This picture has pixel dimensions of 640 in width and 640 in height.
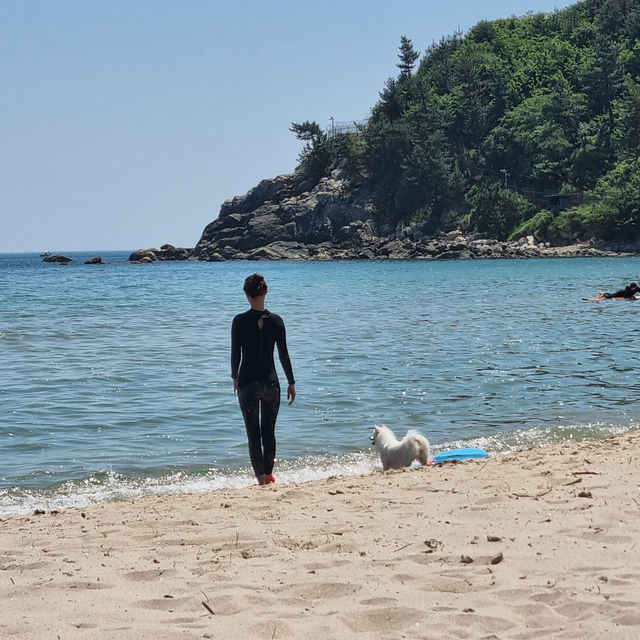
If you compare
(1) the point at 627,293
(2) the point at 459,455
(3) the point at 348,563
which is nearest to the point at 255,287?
(2) the point at 459,455

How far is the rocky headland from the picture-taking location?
314 feet

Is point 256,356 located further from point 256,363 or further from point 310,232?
point 310,232

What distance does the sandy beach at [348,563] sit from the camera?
4.03 meters

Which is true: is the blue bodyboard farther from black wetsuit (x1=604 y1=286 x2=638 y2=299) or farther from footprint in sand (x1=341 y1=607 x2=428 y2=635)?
black wetsuit (x1=604 y1=286 x2=638 y2=299)

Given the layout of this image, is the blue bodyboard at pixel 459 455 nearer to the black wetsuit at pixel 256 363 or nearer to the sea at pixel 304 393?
the sea at pixel 304 393

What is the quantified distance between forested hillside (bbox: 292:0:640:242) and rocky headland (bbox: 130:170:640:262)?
2239 mm

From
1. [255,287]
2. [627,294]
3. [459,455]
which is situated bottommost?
[459,455]

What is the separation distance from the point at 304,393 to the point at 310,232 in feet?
312

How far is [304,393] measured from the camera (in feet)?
45.0

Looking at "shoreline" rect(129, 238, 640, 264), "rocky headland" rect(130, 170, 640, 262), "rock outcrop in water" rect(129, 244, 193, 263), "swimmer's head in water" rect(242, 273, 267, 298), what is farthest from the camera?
"rock outcrop in water" rect(129, 244, 193, 263)

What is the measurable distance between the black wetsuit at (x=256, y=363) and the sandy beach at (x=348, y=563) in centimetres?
98

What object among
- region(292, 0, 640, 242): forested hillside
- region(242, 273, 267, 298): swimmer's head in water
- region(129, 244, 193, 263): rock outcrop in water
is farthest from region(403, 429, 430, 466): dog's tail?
region(129, 244, 193, 263): rock outcrop in water

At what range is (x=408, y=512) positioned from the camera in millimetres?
6125

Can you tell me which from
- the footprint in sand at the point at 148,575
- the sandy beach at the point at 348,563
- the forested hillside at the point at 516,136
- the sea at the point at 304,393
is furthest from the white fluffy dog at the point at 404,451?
the forested hillside at the point at 516,136
